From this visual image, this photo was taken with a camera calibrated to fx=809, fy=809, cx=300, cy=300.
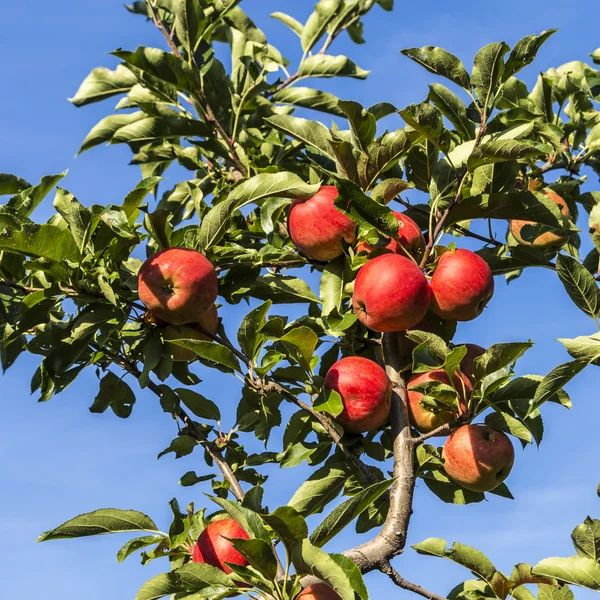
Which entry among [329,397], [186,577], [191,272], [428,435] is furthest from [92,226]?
[428,435]

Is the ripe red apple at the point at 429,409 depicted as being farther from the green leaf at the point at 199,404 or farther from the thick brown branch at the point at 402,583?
the green leaf at the point at 199,404

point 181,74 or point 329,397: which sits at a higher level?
point 181,74

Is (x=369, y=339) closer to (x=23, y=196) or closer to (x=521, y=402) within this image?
(x=521, y=402)

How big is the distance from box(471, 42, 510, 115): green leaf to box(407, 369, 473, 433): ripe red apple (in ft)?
3.00

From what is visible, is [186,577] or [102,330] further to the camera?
[102,330]

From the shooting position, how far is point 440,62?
8.80 feet

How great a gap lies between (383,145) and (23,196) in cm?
120

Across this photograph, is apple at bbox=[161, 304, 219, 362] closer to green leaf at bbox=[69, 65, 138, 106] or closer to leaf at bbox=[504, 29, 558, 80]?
leaf at bbox=[504, 29, 558, 80]

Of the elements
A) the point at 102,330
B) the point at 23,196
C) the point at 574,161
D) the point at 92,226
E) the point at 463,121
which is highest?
the point at 574,161

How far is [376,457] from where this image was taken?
281cm

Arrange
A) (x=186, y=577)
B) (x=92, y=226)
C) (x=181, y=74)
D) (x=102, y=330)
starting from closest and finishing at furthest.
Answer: (x=186, y=577)
(x=92, y=226)
(x=102, y=330)
(x=181, y=74)

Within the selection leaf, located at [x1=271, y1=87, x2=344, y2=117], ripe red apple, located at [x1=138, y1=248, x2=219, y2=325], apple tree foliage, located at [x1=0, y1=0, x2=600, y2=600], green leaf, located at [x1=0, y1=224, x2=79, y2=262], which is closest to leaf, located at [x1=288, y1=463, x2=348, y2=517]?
apple tree foliage, located at [x1=0, y1=0, x2=600, y2=600]

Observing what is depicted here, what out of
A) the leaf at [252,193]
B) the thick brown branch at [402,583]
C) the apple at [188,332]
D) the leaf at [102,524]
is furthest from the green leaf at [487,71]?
the leaf at [102,524]

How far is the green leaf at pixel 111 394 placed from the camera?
3.16 meters
